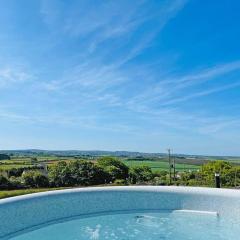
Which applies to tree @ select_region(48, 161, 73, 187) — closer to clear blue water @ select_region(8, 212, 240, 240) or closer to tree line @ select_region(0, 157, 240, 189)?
tree line @ select_region(0, 157, 240, 189)

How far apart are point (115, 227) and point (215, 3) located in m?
→ 6.27

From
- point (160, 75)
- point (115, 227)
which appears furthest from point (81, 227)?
point (160, 75)

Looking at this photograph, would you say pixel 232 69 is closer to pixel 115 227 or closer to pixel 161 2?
pixel 161 2

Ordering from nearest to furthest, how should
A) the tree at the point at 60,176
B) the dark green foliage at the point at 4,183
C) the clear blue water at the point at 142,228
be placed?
1. the clear blue water at the point at 142,228
2. the dark green foliage at the point at 4,183
3. the tree at the point at 60,176

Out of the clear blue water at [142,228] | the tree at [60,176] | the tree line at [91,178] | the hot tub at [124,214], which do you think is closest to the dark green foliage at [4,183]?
the tree line at [91,178]

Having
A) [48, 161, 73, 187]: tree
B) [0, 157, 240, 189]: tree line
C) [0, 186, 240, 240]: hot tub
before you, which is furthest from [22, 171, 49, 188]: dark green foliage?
[0, 186, 240, 240]: hot tub

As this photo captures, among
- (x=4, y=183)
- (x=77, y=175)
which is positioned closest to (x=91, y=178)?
(x=77, y=175)

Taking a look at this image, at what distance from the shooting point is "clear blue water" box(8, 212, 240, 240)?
7.22 meters

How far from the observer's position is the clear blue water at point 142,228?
23.7ft

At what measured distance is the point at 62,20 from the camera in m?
10.9

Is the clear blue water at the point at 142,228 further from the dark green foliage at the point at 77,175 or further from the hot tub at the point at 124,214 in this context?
the dark green foliage at the point at 77,175

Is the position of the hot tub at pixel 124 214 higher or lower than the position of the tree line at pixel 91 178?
lower

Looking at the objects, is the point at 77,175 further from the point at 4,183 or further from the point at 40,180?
the point at 4,183

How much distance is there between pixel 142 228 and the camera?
25.9 ft
